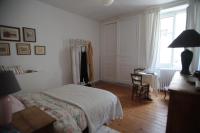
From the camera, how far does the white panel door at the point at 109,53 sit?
4668 millimetres

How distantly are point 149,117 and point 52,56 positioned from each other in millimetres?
2955

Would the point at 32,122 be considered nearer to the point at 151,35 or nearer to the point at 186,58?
the point at 186,58

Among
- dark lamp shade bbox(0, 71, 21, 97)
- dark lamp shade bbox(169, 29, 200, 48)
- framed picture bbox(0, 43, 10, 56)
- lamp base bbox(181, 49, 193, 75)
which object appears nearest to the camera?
dark lamp shade bbox(0, 71, 21, 97)

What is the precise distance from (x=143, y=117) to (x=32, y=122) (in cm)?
205

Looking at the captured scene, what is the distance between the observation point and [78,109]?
4.77 ft

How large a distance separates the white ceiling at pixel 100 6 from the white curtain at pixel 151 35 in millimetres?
292

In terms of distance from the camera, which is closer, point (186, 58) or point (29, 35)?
point (186, 58)

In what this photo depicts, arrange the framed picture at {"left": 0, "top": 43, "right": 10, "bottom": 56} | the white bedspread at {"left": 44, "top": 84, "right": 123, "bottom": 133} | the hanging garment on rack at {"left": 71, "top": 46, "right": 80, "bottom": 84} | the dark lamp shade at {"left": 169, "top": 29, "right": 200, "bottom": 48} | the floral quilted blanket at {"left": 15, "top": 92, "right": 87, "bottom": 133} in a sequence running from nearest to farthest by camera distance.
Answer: the floral quilted blanket at {"left": 15, "top": 92, "right": 87, "bottom": 133}
the white bedspread at {"left": 44, "top": 84, "right": 123, "bottom": 133}
the dark lamp shade at {"left": 169, "top": 29, "right": 200, "bottom": 48}
the framed picture at {"left": 0, "top": 43, "right": 10, "bottom": 56}
the hanging garment on rack at {"left": 71, "top": 46, "right": 80, "bottom": 84}

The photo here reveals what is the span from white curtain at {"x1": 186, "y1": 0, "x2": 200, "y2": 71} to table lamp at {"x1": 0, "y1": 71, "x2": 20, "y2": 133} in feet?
12.3

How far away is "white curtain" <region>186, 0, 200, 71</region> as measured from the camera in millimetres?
2906

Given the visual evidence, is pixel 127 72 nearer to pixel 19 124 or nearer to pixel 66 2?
pixel 66 2

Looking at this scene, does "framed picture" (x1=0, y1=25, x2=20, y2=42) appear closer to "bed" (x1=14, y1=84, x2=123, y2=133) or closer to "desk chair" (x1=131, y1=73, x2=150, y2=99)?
"bed" (x1=14, y1=84, x2=123, y2=133)

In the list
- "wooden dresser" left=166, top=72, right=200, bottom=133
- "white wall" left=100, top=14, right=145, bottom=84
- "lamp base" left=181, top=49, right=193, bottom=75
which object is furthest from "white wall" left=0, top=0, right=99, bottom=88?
"lamp base" left=181, top=49, right=193, bottom=75

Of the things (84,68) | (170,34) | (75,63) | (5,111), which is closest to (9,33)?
(75,63)
